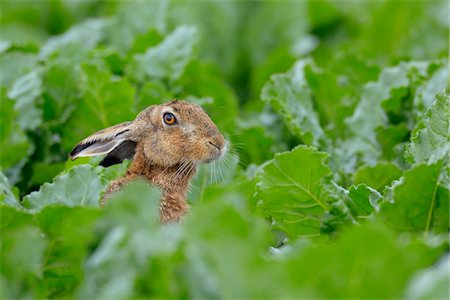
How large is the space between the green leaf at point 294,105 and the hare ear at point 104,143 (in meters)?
1.14

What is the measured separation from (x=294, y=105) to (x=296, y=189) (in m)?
2.20

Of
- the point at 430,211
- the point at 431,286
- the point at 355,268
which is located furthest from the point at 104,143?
the point at 431,286

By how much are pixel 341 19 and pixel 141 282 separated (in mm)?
8634

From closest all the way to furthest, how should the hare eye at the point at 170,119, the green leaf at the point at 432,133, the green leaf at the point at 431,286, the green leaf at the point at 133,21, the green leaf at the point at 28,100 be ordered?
the green leaf at the point at 431,286
the green leaf at the point at 432,133
the hare eye at the point at 170,119
the green leaf at the point at 28,100
the green leaf at the point at 133,21

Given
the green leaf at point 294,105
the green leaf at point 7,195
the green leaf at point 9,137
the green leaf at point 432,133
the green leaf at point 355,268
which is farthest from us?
the green leaf at point 9,137

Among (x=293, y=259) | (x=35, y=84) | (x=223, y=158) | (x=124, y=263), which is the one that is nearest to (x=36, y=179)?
(x=35, y=84)

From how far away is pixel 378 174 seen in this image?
6.45m

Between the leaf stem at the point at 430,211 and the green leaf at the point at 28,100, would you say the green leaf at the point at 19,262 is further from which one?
the green leaf at the point at 28,100

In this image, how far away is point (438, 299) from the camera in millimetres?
3273

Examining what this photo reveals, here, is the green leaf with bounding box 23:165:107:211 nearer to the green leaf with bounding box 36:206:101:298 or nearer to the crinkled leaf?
the green leaf with bounding box 36:206:101:298

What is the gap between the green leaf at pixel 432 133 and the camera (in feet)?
17.0

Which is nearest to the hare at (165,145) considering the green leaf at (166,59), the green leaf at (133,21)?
the green leaf at (166,59)

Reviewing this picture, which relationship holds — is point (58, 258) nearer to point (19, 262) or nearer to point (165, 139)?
point (19, 262)

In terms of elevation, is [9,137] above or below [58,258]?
above
